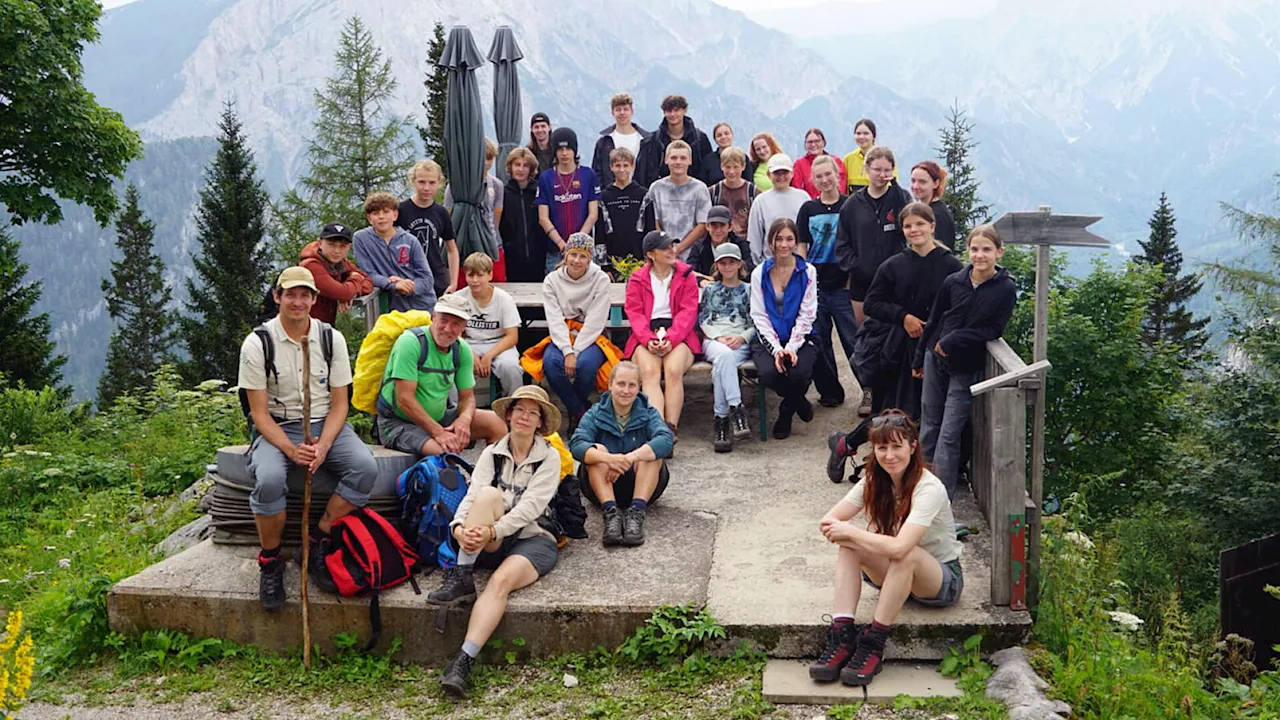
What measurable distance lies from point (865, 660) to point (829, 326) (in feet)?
14.0

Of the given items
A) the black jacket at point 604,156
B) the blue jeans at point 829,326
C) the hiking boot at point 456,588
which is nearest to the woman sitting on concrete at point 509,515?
the hiking boot at point 456,588

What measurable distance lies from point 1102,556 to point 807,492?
3276mm

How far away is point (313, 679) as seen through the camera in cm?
589

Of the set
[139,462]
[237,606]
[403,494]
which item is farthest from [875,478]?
[139,462]

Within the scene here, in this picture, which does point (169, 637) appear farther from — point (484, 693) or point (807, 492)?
point (807, 492)

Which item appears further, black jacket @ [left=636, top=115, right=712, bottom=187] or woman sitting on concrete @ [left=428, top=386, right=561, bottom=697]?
black jacket @ [left=636, top=115, right=712, bottom=187]

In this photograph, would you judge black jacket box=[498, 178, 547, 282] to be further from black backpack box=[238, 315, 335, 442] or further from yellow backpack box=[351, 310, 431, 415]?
black backpack box=[238, 315, 335, 442]

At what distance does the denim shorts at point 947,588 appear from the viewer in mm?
5559

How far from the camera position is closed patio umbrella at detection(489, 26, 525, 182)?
11.0 m

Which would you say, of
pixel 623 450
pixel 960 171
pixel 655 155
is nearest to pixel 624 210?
pixel 655 155

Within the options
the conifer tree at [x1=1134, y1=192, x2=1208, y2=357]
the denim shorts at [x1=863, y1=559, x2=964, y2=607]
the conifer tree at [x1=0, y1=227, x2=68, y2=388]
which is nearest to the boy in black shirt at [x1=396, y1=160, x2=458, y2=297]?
the denim shorts at [x1=863, y1=559, x2=964, y2=607]

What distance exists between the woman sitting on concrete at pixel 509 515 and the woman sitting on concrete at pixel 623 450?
64 cm

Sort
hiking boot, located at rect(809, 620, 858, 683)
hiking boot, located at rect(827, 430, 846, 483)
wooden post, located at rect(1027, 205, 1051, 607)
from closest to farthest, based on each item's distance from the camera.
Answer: hiking boot, located at rect(809, 620, 858, 683)
wooden post, located at rect(1027, 205, 1051, 607)
hiking boot, located at rect(827, 430, 846, 483)

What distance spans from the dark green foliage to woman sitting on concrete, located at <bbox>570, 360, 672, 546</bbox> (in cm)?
1949
